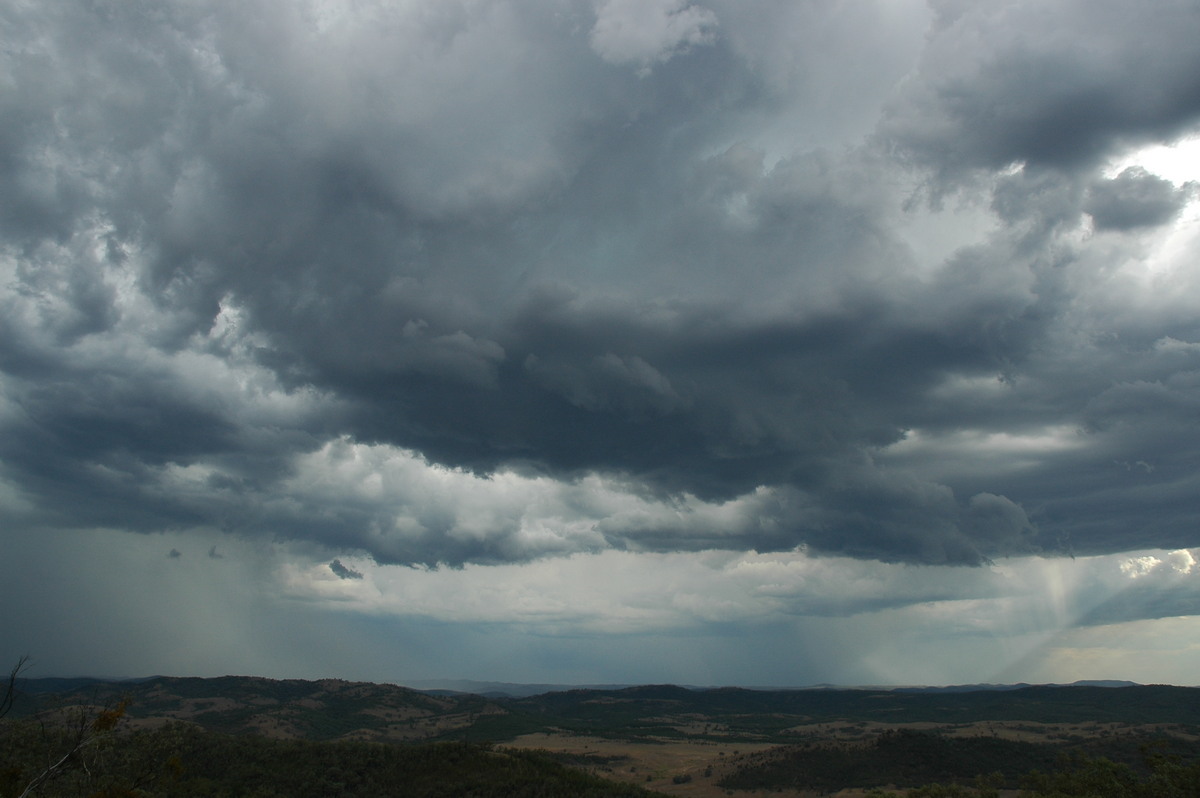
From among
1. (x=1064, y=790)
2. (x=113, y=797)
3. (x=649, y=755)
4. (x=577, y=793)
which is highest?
(x=113, y=797)

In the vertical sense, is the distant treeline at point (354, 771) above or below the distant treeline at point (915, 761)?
above

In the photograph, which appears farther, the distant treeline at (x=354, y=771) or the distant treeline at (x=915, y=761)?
the distant treeline at (x=915, y=761)

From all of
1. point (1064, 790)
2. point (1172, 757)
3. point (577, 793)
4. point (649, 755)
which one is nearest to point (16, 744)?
point (577, 793)

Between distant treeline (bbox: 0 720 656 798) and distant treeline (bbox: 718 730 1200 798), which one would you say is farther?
distant treeline (bbox: 718 730 1200 798)

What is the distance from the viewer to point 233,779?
9444cm

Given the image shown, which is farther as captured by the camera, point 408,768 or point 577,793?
point 408,768

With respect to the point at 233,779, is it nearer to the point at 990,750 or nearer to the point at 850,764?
the point at 850,764

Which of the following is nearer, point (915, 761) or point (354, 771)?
point (354, 771)

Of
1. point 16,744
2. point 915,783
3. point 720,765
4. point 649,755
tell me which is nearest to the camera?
point 16,744

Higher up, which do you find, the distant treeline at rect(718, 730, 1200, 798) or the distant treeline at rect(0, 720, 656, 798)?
the distant treeline at rect(0, 720, 656, 798)

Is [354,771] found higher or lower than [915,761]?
higher

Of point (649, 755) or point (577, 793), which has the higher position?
point (577, 793)

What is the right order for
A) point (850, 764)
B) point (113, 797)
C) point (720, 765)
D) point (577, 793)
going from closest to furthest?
point (113, 797) < point (577, 793) < point (850, 764) < point (720, 765)

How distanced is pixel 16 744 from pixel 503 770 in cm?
5508
